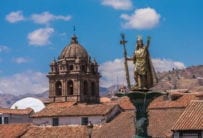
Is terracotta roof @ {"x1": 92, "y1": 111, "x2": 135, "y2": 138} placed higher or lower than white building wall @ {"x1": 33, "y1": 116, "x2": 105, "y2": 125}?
lower

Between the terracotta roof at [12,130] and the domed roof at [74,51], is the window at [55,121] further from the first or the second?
the domed roof at [74,51]

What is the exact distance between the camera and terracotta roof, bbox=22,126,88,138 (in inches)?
2179

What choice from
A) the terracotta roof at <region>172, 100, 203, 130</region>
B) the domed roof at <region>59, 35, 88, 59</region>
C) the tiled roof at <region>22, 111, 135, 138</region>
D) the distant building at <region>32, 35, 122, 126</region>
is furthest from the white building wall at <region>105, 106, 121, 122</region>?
the domed roof at <region>59, 35, 88, 59</region>

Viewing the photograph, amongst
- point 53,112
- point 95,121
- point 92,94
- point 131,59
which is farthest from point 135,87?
point 92,94

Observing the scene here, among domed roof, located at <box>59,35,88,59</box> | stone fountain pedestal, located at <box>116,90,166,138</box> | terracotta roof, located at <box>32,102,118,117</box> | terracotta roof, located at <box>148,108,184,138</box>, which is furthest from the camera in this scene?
domed roof, located at <box>59,35,88,59</box>

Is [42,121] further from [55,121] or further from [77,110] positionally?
[77,110]

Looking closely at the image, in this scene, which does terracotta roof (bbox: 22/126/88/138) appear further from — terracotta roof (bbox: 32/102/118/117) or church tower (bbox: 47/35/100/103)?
church tower (bbox: 47/35/100/103)

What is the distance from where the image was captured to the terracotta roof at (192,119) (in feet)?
132

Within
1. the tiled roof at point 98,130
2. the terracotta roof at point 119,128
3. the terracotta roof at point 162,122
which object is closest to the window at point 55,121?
the tiled roof at point 98,130

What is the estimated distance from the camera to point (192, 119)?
41469mm

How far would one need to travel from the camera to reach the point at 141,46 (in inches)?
791

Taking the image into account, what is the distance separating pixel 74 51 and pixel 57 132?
1808 centimetres

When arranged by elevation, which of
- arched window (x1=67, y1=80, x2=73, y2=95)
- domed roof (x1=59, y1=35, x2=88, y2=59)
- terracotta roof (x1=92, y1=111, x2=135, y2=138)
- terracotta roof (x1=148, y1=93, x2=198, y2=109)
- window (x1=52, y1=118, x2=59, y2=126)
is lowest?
terracotta roof (x1=92, y1=111, x2=135, y2=138)

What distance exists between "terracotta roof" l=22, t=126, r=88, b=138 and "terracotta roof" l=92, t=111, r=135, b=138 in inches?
61.1
